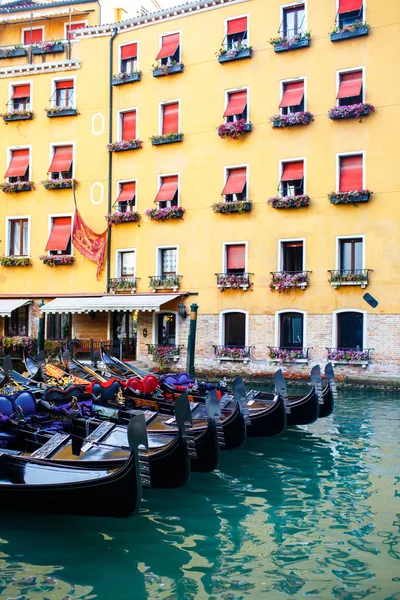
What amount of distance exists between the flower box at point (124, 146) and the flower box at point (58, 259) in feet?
10.0

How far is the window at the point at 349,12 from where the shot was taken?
15133mm

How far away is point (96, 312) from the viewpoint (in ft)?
59.3

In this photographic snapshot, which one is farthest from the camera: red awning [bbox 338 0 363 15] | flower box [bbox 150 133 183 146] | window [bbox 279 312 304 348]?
flower box [bbox 150 133 183 146]

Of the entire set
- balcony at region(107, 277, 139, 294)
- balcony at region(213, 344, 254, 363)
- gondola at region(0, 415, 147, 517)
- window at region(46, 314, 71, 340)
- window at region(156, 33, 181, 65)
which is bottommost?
gondola at region(0, 415, 147, 517)

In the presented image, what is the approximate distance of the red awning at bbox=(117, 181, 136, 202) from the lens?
17844 mm

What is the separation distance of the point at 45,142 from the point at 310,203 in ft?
25.6

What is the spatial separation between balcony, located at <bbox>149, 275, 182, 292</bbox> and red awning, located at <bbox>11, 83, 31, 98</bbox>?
6570 mm

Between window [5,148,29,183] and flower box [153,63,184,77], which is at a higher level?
flower box [153,63,184,77]

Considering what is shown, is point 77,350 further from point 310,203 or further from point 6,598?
point 6,598

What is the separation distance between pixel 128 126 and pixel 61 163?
6.89 feet

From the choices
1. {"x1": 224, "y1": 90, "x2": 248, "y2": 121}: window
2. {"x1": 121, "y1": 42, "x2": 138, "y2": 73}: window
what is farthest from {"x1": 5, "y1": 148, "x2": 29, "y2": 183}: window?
{"x1": 224, "y1": 90, "x2": 248, "y2": 121}: window

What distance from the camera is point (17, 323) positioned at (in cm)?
1902

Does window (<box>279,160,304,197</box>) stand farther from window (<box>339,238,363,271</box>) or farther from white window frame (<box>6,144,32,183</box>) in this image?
white window frame (<box>6,144,32,183</box>)

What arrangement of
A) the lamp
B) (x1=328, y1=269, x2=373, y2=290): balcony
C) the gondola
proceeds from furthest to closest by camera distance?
the lamp < (x1=328, y1=269, x2=373, y2=290): balcony < the gondola
